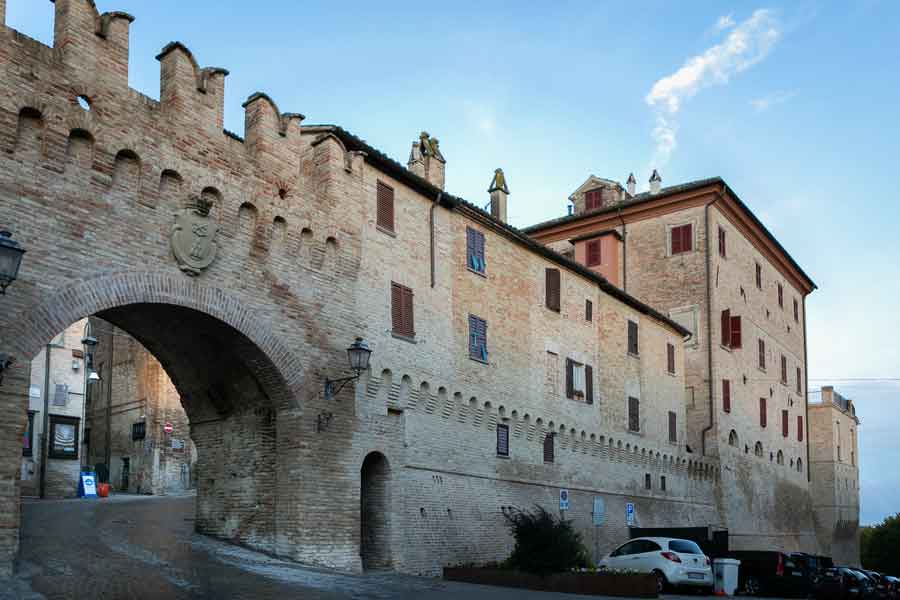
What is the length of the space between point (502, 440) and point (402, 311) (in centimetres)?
550

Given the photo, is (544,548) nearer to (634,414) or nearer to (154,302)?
(154,302)

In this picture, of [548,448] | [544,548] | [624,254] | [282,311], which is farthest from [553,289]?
[624,254]

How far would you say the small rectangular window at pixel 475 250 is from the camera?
24484 millimetres

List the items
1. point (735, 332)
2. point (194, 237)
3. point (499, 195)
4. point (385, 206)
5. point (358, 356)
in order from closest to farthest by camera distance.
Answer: point (194, 237), point (358, 356), point (385, 206), point (499, 195), point (735, 332)

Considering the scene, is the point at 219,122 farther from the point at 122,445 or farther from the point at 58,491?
the point at 122,445

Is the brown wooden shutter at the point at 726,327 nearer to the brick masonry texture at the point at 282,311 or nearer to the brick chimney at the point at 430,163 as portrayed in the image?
the brick masonry texture at the point at 282,311

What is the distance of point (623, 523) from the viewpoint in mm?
30922

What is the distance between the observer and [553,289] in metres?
28.5

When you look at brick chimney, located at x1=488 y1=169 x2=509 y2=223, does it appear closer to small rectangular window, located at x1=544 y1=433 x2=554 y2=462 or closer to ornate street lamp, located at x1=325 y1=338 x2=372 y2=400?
small rectangular window, located at x1=544 y1=433 x2=554 y2=462

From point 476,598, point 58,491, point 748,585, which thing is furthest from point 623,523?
point 58,491

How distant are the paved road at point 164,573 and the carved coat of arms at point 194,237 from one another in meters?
4.88

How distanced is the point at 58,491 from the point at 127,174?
21.6 meters

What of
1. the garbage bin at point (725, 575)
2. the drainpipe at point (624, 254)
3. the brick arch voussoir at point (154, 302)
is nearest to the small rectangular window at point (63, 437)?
the brick arch voussoir at point (154, 302)

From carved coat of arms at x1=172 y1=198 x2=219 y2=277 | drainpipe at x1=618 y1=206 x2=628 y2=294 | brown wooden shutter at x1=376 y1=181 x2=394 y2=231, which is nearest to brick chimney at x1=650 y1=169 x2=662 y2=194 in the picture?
drainpipe at x1=618 y1=206 x2=628 y2=294
